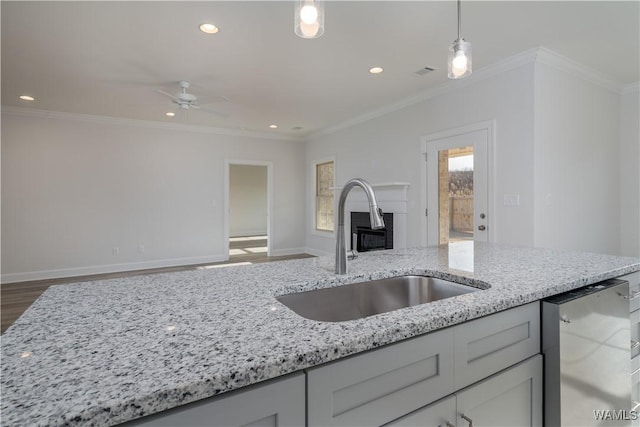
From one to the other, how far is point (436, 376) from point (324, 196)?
20.3ft

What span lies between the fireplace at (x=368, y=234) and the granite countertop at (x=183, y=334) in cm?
369

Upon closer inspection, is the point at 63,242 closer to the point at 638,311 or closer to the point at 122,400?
the point at 122,400

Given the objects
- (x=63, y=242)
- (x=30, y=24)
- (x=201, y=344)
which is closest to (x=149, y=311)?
(x=201, y=344)

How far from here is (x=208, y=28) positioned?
9.12 feet

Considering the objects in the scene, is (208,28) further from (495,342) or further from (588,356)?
(588,356)

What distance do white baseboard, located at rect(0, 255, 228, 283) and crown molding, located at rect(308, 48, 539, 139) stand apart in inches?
153

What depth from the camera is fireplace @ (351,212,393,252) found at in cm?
512

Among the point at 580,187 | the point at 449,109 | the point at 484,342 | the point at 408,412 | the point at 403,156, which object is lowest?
the point at 408,412

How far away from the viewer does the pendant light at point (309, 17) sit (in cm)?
144

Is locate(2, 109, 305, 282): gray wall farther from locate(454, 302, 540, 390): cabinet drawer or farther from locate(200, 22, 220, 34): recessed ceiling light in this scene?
locate(454, 302, 540, 390): cabinet drawer

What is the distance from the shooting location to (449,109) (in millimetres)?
4062

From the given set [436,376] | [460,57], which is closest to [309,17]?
[460,57]

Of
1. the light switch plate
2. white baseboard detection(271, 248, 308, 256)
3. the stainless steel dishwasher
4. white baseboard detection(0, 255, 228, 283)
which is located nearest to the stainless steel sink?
the stainless steel dishwasher

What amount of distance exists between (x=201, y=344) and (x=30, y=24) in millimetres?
3461
